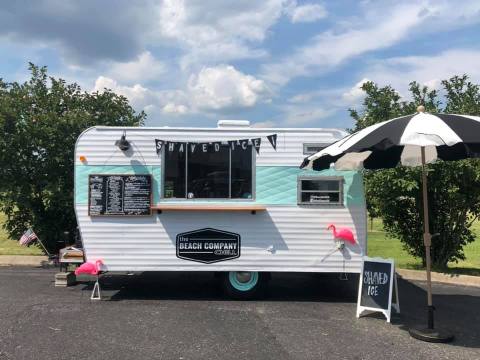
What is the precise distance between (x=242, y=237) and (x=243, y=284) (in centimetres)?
75

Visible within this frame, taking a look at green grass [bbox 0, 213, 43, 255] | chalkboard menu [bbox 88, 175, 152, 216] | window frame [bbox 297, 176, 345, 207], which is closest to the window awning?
chalkboard menu [bbox 88, 175, 152, 216]

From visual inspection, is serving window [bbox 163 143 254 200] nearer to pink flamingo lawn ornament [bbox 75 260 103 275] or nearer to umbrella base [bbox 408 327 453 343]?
pink flamingo lawn ornament [bbox 75 260 103 275]

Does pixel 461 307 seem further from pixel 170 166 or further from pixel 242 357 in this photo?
pixel 170 166

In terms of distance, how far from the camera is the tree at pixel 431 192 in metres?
9.23

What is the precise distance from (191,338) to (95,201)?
2.89m

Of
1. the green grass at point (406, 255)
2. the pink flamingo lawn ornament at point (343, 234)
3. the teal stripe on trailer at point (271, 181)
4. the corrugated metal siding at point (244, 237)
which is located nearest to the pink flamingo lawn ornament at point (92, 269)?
the corrugated metal siding at point (244, 237)

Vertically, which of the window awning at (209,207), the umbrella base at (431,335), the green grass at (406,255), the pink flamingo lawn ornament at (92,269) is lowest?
the umbrella base at (431,335)

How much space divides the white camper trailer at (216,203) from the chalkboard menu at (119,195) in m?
0.02

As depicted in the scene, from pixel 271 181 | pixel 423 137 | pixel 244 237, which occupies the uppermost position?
pixel 423 137

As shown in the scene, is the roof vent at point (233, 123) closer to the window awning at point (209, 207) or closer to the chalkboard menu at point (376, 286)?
the window awning at point (209, 207)

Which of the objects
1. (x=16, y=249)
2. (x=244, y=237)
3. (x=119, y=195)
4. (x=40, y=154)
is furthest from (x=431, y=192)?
(x=16, y=249)

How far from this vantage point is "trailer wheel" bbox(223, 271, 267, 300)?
296 inches

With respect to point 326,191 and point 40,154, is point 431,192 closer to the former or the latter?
point 326,191

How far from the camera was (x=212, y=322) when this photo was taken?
20.6ft
